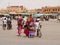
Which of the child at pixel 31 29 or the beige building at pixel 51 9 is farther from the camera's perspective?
the beige building at pixel 51 9

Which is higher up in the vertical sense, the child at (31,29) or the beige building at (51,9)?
the child at (31,29)

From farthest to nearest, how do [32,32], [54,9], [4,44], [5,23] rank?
1. [54,9]
2. [5,23]
3. [32,32]
4. [4,44]

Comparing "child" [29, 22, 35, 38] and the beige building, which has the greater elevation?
"child" [29, 22, 35, 38]

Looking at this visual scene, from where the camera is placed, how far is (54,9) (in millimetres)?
179250

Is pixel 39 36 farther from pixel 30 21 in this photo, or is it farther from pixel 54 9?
pixel 54 9

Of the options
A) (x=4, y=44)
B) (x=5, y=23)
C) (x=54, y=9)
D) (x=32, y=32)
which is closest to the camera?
(x=4, y=44)

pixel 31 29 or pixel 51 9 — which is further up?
pixel 31 29

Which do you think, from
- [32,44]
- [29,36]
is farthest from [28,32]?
[32,44]

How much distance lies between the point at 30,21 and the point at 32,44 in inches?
208

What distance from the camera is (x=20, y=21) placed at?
2117 centimetres

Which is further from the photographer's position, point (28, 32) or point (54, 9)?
point (54, 9)

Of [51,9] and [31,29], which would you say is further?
[51,9]

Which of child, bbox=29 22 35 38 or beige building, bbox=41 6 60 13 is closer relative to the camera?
child, bbox=29 22 35 38

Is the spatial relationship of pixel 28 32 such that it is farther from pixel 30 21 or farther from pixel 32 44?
pixel 32 44
